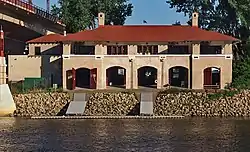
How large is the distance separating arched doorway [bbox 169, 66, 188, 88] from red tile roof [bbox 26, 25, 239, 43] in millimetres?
4107

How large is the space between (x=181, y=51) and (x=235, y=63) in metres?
7.84

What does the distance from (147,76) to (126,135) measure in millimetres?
33130

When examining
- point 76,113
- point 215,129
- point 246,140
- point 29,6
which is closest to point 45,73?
point 29,6

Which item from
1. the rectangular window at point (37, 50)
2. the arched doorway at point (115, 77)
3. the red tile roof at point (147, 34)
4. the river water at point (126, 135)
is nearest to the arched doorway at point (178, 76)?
the red tile roof at point (147, 34)

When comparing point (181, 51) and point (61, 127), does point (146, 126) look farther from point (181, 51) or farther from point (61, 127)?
point (181, 51)

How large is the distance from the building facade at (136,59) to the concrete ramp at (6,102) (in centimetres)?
830

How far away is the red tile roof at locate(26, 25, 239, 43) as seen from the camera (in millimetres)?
73625

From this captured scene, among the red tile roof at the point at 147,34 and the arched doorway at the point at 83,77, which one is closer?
the red tile roof at the point at 147,34

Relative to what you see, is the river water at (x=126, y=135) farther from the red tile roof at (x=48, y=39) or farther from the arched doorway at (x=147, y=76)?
the red tile roof at (x=48, y=39)

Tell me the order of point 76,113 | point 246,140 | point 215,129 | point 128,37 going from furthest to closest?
point 128,37 < point 76,113 < point 215,129 < point 246,140

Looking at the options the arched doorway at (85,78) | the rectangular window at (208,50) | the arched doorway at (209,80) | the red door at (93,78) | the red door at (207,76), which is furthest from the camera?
the rectangular window at (208,50)

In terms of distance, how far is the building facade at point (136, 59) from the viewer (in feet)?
238

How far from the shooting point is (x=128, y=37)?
75562mm

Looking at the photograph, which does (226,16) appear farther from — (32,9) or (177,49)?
(32,9)
